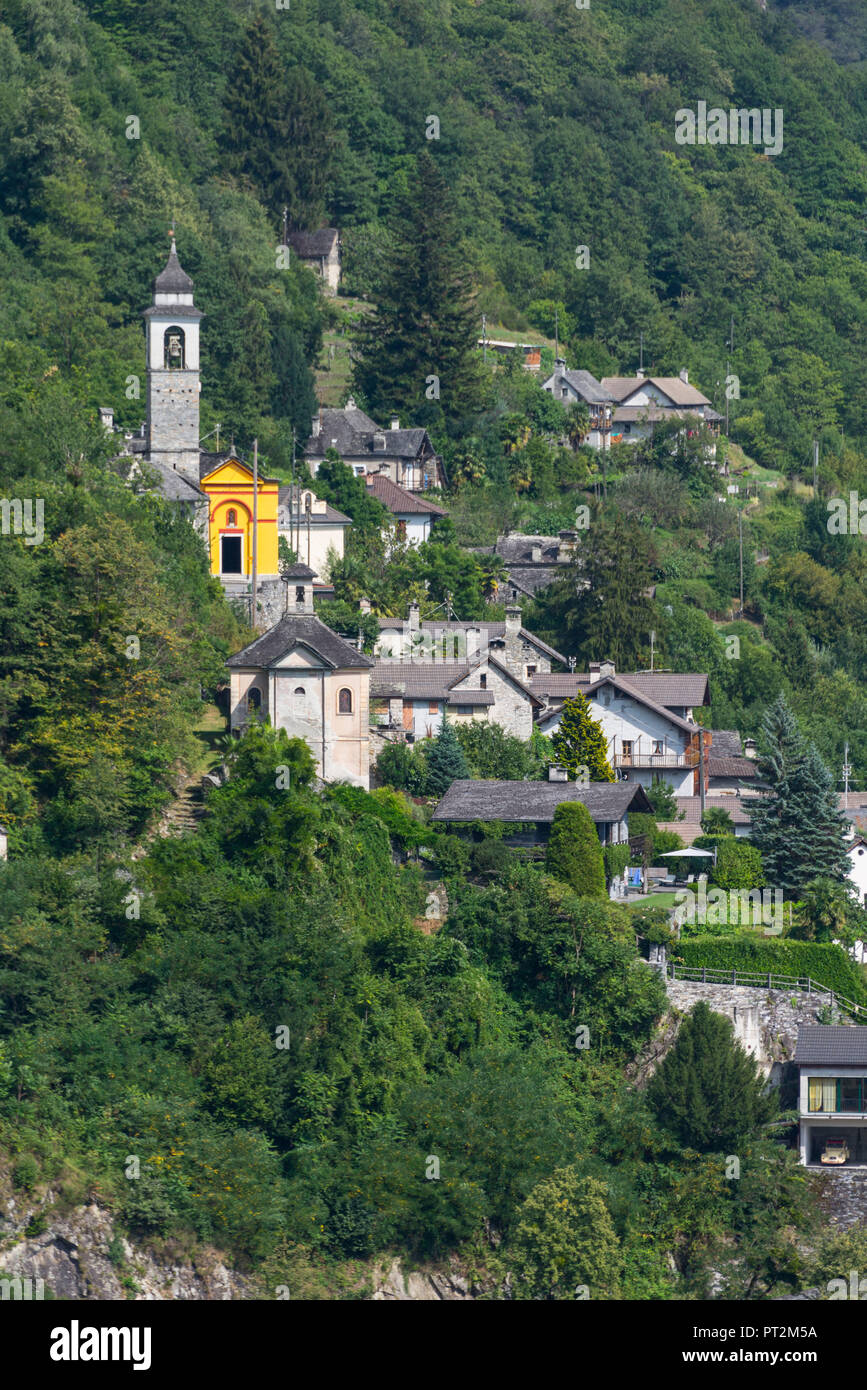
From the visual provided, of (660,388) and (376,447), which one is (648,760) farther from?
(660,388)

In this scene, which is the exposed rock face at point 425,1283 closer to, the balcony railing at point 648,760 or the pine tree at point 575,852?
the pine tree at point 575,852

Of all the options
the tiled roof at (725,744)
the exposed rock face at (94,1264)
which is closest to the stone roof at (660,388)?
the tiled roof at (725,744)

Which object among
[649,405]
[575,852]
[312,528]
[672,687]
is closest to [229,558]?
[312,528]

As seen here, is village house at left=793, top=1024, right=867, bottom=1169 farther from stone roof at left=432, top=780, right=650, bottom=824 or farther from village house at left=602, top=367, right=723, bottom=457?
village house at left=602, top=367, right=723, bottom=457

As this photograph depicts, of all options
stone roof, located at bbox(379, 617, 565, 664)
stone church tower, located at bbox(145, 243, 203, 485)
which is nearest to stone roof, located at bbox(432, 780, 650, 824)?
stone roof, located at bbox(379, 617, 565, 664)
